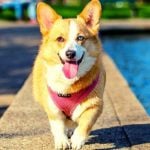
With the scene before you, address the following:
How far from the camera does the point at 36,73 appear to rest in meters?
6.82

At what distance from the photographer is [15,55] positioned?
57.8 feet

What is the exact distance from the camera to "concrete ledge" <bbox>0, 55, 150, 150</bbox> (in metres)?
6.48

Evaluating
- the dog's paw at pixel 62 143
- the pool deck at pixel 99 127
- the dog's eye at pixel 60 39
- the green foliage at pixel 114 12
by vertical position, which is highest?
the dog's eye at pixel 60 39

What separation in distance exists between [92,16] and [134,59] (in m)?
11.9

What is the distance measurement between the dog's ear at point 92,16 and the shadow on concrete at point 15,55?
5.66 metres

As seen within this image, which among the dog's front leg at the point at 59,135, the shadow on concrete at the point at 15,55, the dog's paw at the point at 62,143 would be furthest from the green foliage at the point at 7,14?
the dog's paw at the point at 62,143

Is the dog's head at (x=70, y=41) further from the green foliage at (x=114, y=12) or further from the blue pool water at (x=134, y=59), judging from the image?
the green foliage at (x=114, y=12)

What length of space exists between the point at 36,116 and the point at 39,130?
0.92 m

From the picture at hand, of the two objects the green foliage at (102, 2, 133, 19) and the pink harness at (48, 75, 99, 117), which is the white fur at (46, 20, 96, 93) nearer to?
the pink harness at (48, 75, 99, 117)

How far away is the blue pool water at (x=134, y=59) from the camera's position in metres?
12.4

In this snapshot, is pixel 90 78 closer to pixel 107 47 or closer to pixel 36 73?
pixel 36 73

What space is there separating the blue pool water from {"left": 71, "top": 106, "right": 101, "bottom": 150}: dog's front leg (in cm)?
416

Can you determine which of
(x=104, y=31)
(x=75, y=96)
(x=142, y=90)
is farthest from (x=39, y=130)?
(x=104, y=31)

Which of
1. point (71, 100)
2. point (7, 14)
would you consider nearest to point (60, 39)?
point (71, 100)
